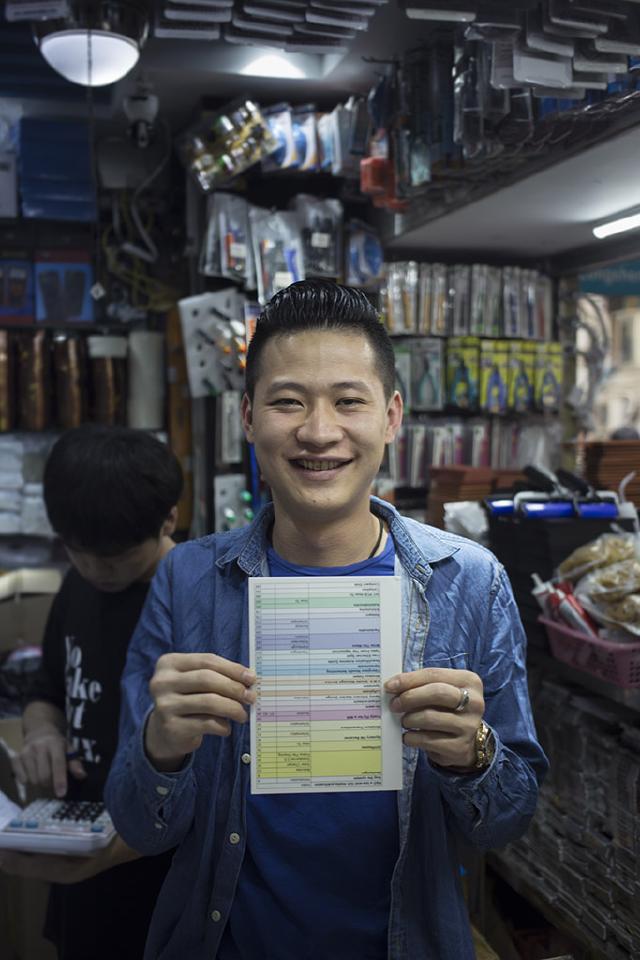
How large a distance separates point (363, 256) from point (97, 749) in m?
2.79

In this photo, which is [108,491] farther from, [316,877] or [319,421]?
[316,877]

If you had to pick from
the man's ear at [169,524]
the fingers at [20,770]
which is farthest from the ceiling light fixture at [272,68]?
the fingers at [20,770]

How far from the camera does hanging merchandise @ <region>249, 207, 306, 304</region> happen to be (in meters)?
3.95

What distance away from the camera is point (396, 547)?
146 cm

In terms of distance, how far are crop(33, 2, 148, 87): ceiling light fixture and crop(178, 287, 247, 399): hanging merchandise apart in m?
1.03

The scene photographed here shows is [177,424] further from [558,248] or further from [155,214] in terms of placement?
[558,248]

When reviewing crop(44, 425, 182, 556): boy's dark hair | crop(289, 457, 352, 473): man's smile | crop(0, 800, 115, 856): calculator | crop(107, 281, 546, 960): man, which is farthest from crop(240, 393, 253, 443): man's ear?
crop(0, 800, 115, 856): calculator

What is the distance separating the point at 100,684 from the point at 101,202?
3371mm

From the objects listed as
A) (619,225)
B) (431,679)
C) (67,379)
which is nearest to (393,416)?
(431,679)

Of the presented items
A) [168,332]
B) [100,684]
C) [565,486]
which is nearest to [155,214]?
[168,332]

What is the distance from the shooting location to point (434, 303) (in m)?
4.04

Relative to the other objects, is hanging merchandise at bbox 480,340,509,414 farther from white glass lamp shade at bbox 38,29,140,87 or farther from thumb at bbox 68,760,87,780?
thumb at bbox 68,760,87,780

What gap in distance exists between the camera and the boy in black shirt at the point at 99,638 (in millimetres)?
1853

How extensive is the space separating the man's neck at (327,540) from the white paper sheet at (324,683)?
8.4 inches
